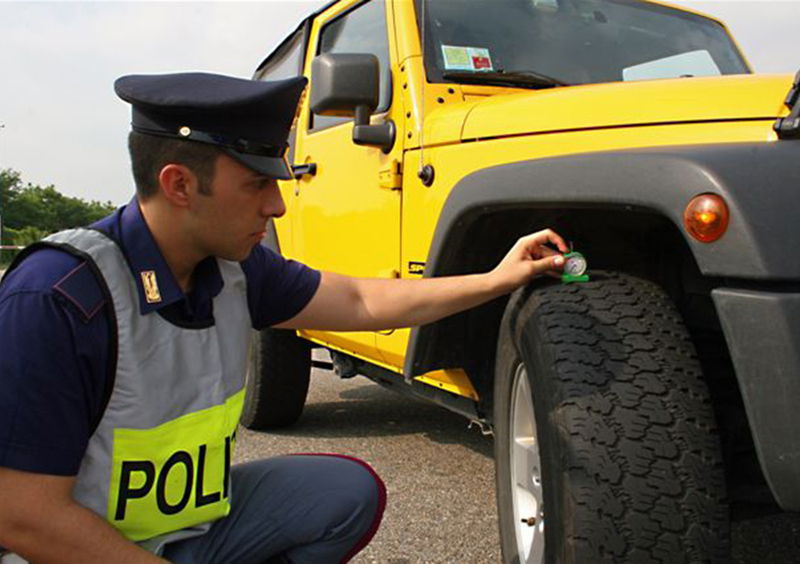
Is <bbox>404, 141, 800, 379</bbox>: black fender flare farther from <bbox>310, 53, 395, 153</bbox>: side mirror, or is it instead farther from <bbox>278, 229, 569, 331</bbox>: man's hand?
<bbox>310, 53, 395, 153</bbox>: side mirror

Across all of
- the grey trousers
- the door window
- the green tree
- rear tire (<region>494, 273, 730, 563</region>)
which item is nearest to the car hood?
rear tire (<region>494, 273, 730, 563</region>)

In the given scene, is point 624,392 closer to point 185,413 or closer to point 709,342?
point 709,342

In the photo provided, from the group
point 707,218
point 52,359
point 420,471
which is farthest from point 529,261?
point 420,471

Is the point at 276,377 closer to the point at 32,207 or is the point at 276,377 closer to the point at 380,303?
the point at 380,303

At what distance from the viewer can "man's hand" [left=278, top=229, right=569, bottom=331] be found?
84.5 inches

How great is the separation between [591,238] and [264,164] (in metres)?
0.95

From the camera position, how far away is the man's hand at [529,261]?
2.01 m

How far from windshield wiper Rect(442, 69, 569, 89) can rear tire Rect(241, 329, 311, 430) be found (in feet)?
6.21

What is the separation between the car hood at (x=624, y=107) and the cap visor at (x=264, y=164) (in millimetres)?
768

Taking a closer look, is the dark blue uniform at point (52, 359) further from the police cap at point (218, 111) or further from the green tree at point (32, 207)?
the green tree at point (32, 207)

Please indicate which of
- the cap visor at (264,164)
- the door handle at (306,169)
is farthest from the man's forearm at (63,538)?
the door handle at (306,169)

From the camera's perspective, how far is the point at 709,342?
2186mm

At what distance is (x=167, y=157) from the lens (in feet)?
5.53

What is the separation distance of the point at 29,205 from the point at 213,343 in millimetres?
77651
